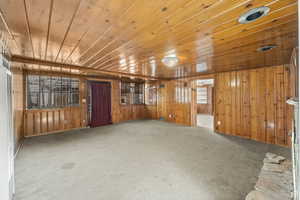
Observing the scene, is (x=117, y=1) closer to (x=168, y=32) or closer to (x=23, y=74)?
(x=168, y=32)

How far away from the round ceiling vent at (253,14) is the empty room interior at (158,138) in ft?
0.04

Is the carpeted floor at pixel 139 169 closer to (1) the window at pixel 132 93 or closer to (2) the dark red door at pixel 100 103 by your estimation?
(2) the dark red door at pixel 100 103

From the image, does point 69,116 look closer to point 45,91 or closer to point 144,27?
point 45,91

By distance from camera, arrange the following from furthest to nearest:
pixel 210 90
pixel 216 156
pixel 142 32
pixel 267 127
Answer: pixel 210 90
pixel 267 127
pixel 216 156
pixel 142 32

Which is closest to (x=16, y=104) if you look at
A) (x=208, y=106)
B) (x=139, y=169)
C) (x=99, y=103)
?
(x=99, y=103)

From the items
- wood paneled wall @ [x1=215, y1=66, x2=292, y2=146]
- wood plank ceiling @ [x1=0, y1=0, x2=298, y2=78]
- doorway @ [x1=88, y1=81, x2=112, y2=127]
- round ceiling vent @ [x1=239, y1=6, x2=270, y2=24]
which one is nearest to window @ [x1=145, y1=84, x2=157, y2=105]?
doorway @ [x1=88, y1=81, x2=112, y2=127]

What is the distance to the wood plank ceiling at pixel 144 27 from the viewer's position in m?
Result: 1.25

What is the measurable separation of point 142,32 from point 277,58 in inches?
129

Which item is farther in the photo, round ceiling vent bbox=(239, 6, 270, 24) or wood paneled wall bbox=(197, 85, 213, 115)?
wood paneled wall bbox=(197, 85, 213, 115)

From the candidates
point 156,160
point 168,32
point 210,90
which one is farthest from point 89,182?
point 210,90

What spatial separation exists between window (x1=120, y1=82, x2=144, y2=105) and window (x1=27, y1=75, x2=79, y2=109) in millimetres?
2291

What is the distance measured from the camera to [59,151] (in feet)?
10.3

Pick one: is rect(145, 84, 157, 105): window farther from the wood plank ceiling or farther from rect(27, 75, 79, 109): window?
the wood plank ceiling

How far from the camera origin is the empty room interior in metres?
1.35
